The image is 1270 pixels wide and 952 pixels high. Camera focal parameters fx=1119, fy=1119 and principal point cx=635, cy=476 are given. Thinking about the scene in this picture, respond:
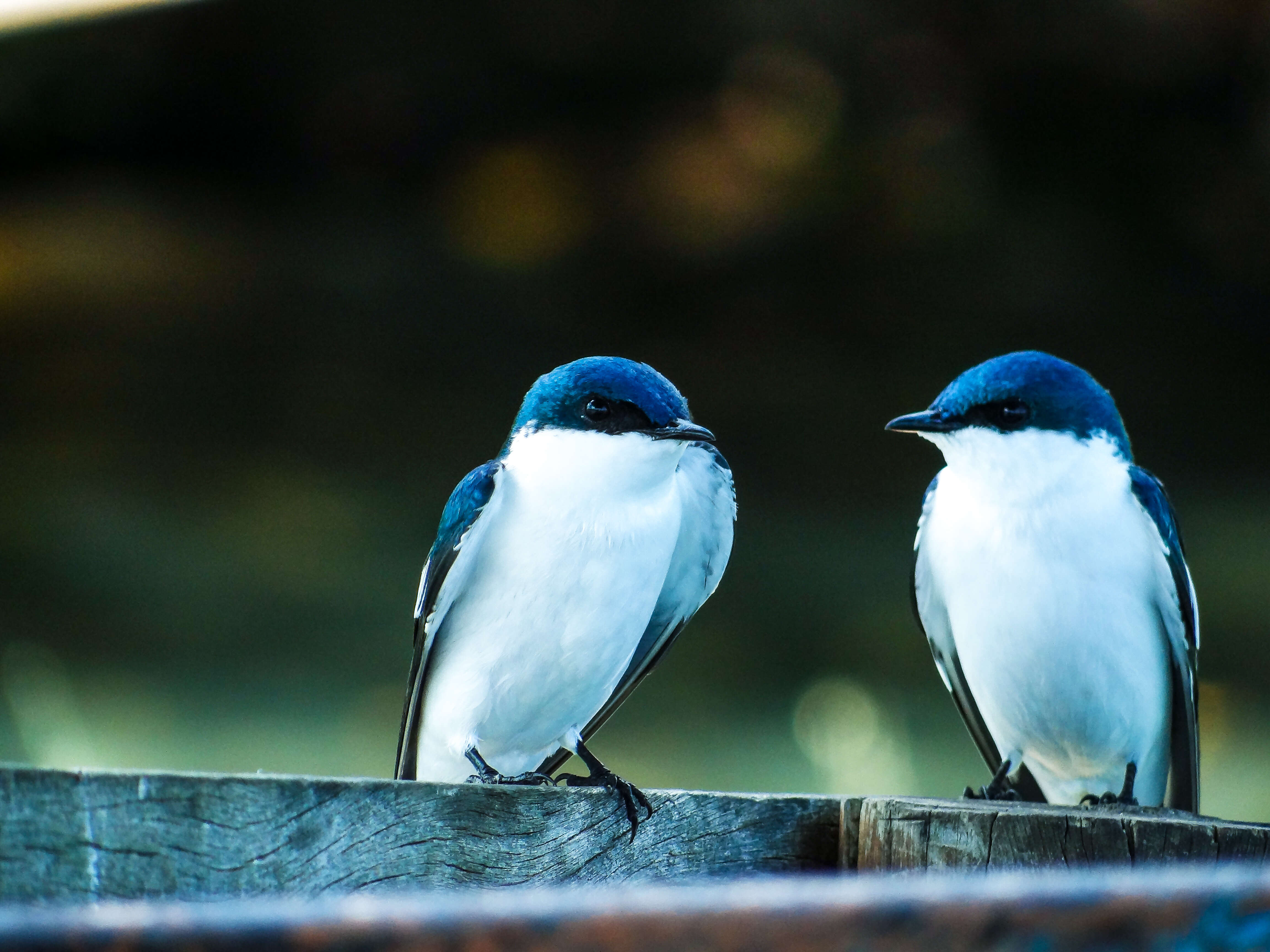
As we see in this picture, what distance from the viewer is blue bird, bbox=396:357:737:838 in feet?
5.50

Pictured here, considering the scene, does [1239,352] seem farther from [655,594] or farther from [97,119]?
[97,119]

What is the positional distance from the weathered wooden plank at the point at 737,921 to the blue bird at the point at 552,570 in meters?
1.24

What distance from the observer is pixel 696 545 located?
1.88m

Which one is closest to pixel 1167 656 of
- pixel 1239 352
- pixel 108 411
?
pixel 1239 352

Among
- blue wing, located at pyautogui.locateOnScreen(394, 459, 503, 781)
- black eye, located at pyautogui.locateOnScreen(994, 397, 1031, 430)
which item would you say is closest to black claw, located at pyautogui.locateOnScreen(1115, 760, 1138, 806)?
black eye, located at pyautogui.locateOnScreen(994, 397, 1031, 430)

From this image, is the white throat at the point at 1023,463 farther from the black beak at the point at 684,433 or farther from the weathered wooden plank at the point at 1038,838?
the weathered wooden plank at the point at 1038,838

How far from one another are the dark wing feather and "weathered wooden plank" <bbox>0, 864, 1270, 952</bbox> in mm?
1666

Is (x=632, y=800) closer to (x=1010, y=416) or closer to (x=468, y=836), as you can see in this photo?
(x=468, y=836)

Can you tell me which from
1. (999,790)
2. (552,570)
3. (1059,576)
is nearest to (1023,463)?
(1059,576)

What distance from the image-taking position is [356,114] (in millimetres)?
4336

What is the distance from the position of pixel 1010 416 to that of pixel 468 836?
1.20 metres

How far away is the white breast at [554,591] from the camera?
5.50 ft

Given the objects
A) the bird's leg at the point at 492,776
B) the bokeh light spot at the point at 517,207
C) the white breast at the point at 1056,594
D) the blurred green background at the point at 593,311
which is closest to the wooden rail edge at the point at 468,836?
the bird's leg at the point at 492,776

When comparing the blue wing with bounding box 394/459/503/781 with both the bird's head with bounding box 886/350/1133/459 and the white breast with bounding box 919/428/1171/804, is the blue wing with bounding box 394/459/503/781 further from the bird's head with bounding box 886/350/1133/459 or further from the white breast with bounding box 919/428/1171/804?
the white breast with bounding box 919/428/1171/804
